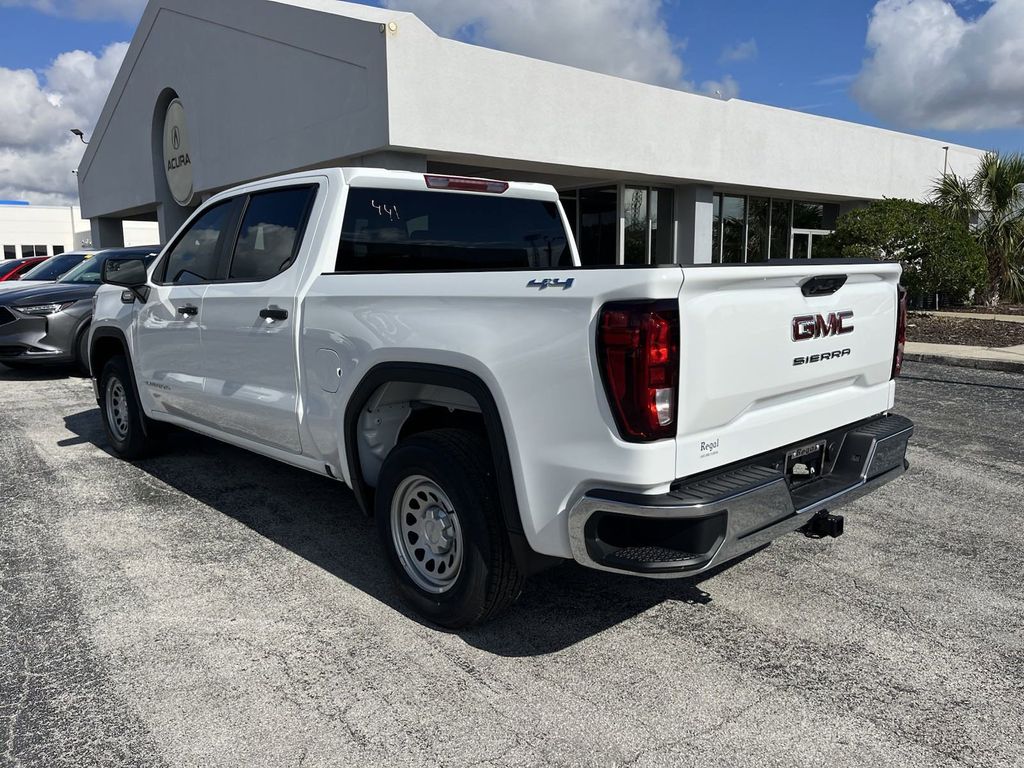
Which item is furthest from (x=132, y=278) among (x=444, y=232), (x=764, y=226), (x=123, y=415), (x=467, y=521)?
(x=764, y=226)

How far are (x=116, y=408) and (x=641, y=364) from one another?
5.28 m

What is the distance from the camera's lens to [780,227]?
24359 mm

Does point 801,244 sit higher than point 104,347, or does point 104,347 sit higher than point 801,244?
point 801,244

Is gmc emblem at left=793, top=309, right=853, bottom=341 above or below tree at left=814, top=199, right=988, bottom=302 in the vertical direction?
below

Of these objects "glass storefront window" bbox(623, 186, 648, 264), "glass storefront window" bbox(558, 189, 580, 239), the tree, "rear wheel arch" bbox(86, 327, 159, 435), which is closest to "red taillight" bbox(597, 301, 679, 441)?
"rear wheel arch" bbox(86, 327, 159, 435)

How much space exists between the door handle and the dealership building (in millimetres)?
9855

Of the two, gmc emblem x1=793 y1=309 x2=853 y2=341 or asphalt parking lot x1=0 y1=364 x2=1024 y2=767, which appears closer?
asphalt parking lot x1=0 y1=364 x2=1024 y2=767

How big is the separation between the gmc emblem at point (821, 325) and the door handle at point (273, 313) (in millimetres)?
2469

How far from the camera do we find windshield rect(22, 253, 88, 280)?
1300 cm

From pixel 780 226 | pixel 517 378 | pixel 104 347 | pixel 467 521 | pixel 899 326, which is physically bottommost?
pixel 467 521

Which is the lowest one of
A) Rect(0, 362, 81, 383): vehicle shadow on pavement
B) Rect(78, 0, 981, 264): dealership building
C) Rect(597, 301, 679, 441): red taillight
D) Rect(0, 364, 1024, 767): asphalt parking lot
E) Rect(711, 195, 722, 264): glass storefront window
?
Rect(0, 364, 1024, 767): asphalt parking lot

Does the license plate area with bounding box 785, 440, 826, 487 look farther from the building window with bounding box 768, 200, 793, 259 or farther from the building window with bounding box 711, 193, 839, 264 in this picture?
the building window with bounding box 768, 200, 793, 259

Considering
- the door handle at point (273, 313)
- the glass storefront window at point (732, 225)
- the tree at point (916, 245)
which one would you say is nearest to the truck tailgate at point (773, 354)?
the door handle at point (273, 313)

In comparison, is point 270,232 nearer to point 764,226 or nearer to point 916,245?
point 916,245
